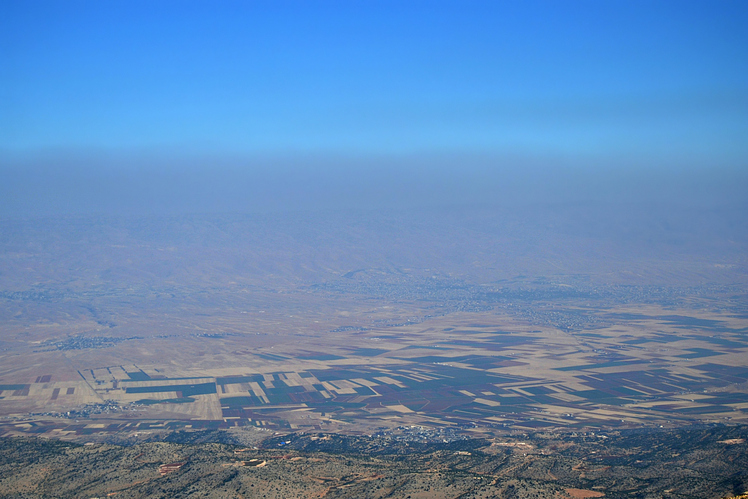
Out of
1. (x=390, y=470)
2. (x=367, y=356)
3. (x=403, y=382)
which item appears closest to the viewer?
(x=390, y=470)

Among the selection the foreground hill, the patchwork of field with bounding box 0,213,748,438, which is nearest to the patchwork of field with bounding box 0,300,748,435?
the patchwork of field with bounding box 0,213,748,438

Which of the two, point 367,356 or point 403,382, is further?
point 367,356

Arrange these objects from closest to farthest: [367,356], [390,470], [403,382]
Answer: [390,470] → [403,382] → [367,356]

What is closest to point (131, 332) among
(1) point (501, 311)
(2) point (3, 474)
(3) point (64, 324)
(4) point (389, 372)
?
(3) point (64, 324)

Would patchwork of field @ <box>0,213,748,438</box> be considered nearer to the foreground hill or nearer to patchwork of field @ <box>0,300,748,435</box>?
patchwork of field @ <box>0,300,748,435</box>

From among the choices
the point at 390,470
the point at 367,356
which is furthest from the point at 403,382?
the point at 390,470

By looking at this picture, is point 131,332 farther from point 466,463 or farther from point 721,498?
point 721,498

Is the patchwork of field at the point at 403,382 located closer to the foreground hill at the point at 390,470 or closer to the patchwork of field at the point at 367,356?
the patchwork of field at the point at 367,356

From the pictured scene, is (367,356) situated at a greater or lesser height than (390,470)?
lesser

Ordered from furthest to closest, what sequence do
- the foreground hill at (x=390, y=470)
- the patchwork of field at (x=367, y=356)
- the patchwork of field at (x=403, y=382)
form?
the patchwork of field at (x=367, y=356) → the patchwork of field at (x=403, y=382) → the foreground hill at (x=390, y=470)

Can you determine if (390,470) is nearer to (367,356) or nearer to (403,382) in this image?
(403,382)

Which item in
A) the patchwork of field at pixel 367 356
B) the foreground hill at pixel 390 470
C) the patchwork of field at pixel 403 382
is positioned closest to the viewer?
the foreground hill at pixel 390 470

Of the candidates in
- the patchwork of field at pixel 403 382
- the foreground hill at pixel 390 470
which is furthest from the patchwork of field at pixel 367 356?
the foreground hill at pixel 390 470
